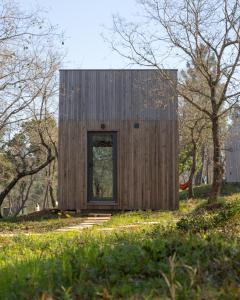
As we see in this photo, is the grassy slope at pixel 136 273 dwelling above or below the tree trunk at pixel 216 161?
below

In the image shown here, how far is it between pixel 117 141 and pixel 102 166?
0.96 meters

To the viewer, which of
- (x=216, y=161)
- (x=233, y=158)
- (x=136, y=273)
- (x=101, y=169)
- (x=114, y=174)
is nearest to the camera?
(x=136, y=273)

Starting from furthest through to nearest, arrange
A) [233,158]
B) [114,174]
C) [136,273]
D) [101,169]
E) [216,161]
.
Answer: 1. [233,158]
2. [101,169]
3. [114,174]
4. [216,161]
5. [136,273]

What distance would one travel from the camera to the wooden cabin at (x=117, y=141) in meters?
16.8

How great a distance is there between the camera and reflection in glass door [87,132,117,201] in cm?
1684

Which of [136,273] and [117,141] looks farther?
[117,141]

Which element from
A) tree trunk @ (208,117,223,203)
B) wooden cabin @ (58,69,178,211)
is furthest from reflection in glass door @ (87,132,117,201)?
tree trunk @ (208,117,223,203)

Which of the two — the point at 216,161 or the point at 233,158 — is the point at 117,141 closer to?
the point at 216,161

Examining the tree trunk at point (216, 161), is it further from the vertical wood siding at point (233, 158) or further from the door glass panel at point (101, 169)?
the vertical wood siding at point (233, 158)

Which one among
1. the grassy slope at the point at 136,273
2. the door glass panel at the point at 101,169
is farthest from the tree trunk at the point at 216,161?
the grassy slope at the point at 136,273

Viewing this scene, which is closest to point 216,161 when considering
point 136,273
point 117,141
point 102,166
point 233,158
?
point 117,141

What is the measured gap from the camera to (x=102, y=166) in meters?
17.0

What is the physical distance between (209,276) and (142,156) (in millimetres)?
12956

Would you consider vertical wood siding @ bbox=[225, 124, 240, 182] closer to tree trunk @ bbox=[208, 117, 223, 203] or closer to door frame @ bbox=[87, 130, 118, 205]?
door frame @ bbox=[87, 130, 118, 205]
